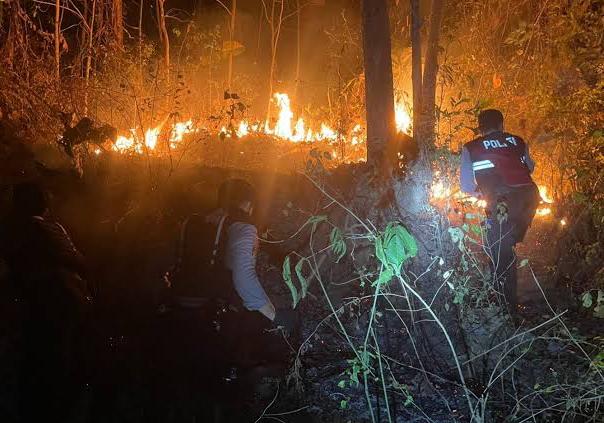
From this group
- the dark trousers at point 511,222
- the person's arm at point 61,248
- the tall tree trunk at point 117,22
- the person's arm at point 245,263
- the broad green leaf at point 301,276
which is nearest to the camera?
the broad green leaf at point 301,276

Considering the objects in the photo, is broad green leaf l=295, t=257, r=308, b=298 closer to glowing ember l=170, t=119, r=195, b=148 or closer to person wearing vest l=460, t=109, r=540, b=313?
person wearing vest l=460, t=109, r=540, b=313

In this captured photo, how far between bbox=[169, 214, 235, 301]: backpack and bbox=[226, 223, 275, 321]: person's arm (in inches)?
2.6

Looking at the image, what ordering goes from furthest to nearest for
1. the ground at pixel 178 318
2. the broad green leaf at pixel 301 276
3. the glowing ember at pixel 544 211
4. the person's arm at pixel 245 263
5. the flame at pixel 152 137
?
the flame at pixel 152 137, the glowing ember at pixel 544 211, the person's arm at pixel 245 263, the ground at pixel 178 318, the broad green leaf at pixel 301 276

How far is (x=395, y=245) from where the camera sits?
2984mm

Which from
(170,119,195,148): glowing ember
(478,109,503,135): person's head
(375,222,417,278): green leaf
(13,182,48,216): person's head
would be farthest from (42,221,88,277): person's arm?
(170,119,195,148): glowing ember

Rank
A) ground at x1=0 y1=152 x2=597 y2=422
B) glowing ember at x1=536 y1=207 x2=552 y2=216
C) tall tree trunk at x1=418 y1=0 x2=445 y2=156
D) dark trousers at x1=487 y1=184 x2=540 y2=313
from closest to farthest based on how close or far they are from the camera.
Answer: ground at x1=0 y1=152 x2=597 y2=422 < dark trousers at x1=487 y1=184 x2=540 y2=313 < tall tree trunk at x1=418 y1=0 x2=445 y2=156 < glowing ember at x1=536 y1=207 x2=552 y2=216

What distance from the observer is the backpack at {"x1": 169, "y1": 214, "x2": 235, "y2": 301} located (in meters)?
3.81

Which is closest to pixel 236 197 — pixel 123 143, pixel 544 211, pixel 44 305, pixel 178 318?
pixel 178 318

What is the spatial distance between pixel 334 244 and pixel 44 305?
263 centimetres

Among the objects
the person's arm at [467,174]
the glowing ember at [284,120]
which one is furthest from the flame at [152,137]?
the person's arm at [467,174]

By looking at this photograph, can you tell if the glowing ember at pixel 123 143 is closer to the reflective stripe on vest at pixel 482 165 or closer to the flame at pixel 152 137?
the flame at pixel 152 137

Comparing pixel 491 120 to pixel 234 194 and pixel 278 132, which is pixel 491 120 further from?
pixel 278 132

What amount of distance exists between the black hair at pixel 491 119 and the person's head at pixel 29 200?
4.20 m

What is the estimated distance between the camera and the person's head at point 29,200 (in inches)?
169
